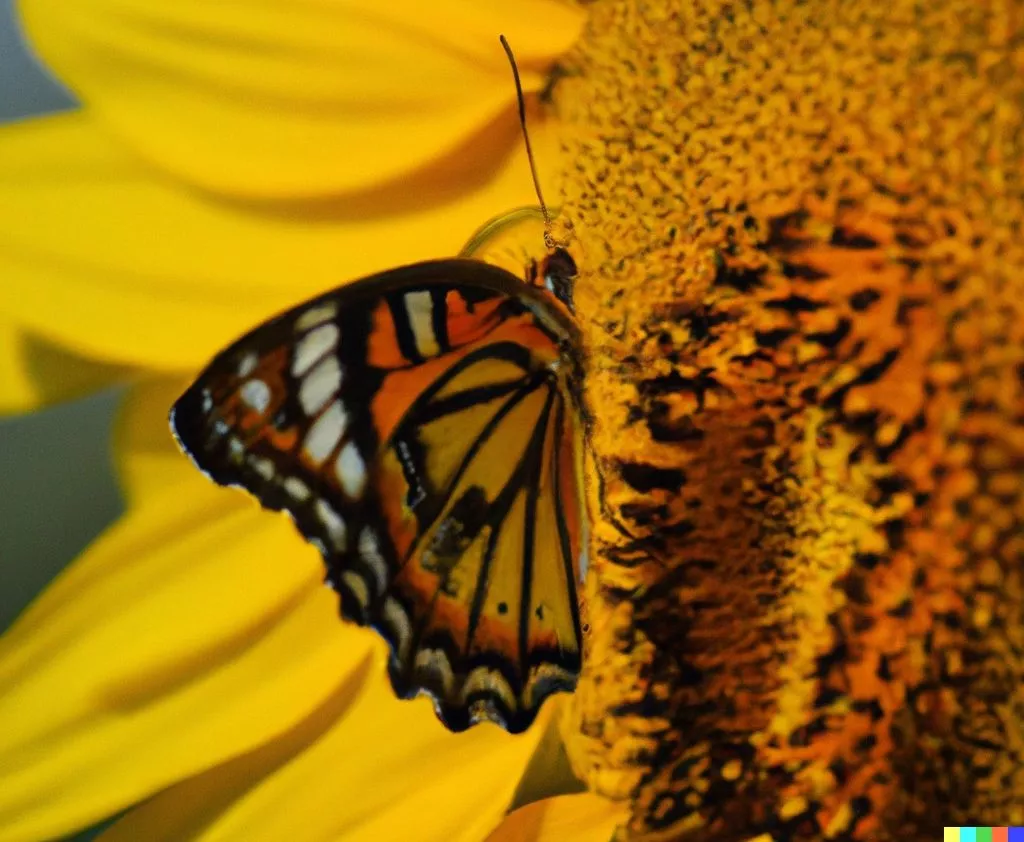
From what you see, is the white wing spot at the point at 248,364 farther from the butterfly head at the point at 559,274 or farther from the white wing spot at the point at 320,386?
the butterfly head at the point at 559,274

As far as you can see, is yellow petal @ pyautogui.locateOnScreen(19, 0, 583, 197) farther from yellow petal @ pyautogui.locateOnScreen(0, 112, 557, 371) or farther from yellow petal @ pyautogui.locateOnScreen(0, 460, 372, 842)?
yellow petal @ pyautogui.locateOnScreen(0, 460, 372, 842)

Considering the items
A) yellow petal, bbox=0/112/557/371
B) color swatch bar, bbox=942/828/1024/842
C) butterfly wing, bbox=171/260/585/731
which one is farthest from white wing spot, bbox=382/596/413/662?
color swatch bar, bbox=942/828/1024/842

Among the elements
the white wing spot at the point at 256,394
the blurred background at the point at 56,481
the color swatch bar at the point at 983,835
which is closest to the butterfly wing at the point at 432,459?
the white wing spot at the point at 256,394

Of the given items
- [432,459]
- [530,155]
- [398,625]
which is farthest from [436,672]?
[530,155]

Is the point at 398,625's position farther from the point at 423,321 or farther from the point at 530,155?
the point at 530,155

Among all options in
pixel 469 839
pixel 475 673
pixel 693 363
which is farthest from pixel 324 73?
pixel 469 839

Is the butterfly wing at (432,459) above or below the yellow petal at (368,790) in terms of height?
above
